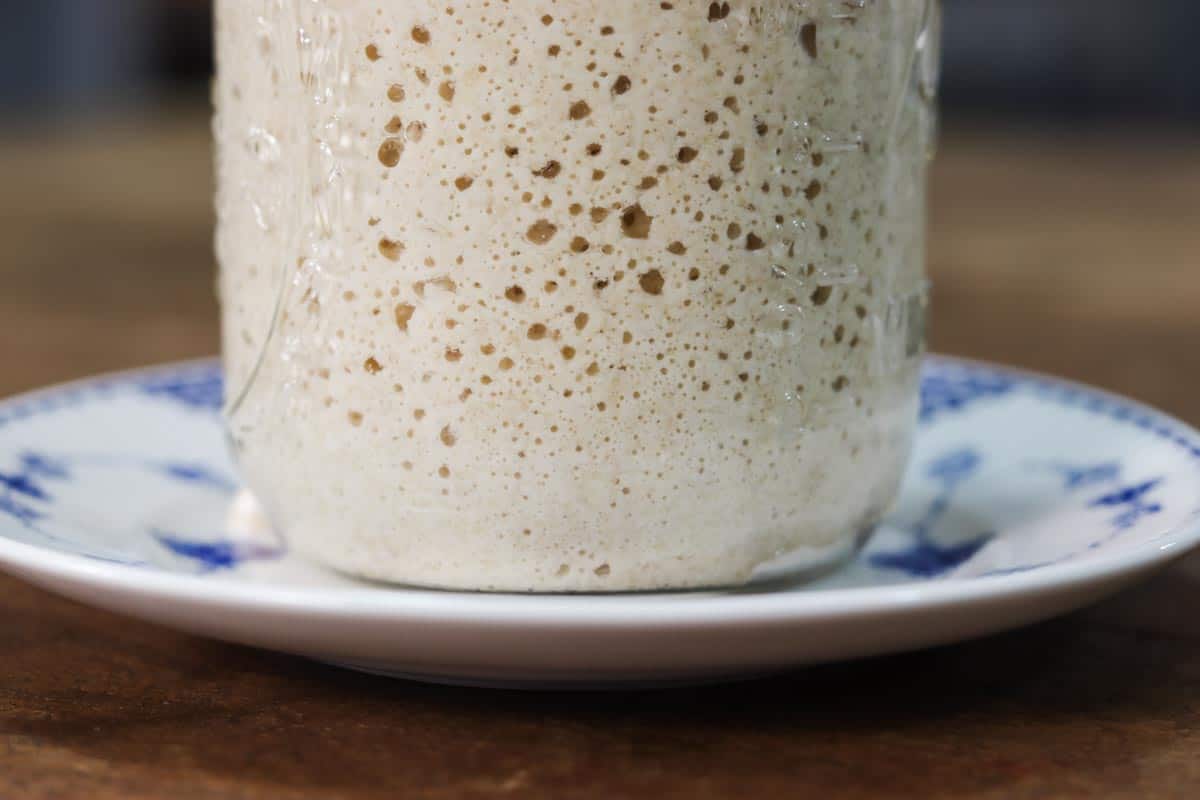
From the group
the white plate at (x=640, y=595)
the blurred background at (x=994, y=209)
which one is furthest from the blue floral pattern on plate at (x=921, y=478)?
the blurred background at (x=994, y=209)

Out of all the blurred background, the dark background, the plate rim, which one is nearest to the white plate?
the plate rim

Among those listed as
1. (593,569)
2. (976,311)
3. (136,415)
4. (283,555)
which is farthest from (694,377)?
(976,311)

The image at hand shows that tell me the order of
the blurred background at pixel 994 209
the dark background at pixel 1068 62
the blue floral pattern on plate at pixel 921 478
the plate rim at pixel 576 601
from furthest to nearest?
the dark background at pixel 1068 62 < the blurred background at pixel 994 209 < the blue floral pattern on plate at pixel 921 478 < the plate rim at pixel 576 601

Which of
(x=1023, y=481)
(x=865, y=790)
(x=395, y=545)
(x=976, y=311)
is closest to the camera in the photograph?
(x=865, y=790)

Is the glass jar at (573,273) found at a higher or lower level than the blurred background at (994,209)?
higher

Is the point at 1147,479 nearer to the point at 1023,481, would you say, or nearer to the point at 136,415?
the point at 1023,481

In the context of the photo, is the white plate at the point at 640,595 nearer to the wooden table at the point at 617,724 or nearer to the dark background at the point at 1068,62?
the wooden table at the point at 617,724

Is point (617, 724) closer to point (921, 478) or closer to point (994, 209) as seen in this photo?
point (921, 478)
